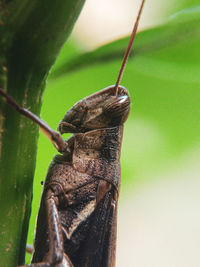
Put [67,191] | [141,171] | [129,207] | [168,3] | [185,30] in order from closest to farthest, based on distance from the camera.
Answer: [185,30]
[67,191]
[168,3]
[141,171]
[129,207]

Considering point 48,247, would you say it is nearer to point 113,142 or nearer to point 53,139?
point 53,139

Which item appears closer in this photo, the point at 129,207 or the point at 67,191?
the point at 67,191

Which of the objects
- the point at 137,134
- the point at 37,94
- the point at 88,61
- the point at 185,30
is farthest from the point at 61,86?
the point at 37,94

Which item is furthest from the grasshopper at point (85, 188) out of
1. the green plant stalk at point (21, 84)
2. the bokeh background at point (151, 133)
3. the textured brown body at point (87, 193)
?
the green plant stalk at point (21, 84)

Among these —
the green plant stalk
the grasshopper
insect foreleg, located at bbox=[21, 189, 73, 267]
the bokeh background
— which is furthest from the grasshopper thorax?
the green plant stalk

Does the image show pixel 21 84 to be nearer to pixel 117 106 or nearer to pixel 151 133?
pixel 117 106

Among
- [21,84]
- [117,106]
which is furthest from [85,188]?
[21,84]

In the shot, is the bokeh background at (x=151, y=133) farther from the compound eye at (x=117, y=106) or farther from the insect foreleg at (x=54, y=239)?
the insect foreleg at (x=54, y=239)
